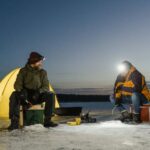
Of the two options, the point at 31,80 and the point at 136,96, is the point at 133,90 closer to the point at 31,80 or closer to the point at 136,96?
the point at 136,96

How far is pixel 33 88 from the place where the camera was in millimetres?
6957

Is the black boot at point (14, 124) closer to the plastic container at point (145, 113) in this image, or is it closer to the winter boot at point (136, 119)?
the winter boot at point (136, 119)

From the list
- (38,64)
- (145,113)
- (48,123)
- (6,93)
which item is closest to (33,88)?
(38,64)

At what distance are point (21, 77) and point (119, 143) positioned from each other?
2.89 meters

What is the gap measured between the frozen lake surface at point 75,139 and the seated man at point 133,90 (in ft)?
4.42

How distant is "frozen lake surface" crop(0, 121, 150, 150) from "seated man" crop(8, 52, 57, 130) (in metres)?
0.54

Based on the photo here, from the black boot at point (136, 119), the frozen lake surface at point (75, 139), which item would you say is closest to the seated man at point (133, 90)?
the black boot at point (136, 119)

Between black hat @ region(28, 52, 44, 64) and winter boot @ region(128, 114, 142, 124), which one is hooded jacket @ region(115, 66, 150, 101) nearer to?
winter boot @ region(128, 114, 142, 124)

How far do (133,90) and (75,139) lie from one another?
2999 millimetres

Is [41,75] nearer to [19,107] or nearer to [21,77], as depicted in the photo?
[21,77]

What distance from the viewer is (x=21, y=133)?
5.80 meters

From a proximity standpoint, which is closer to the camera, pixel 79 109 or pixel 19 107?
pixel 19 107

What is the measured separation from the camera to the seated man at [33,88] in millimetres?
6711

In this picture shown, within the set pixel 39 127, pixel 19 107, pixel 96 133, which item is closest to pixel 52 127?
pixel 39 127
